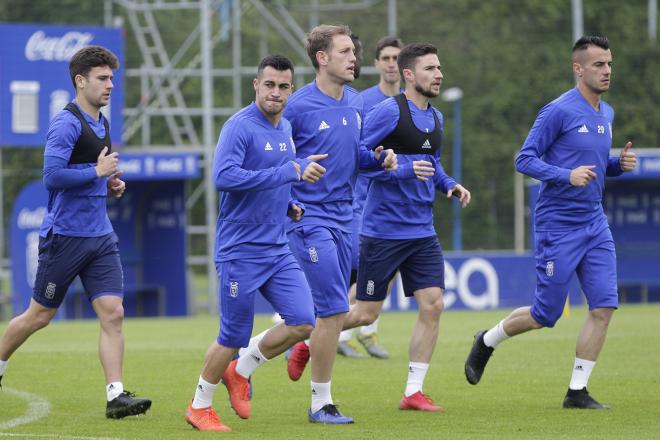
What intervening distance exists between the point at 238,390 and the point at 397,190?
78.4 inches

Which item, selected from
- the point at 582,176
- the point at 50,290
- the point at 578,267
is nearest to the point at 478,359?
the point at 578,267

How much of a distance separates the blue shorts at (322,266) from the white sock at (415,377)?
35.6 inches

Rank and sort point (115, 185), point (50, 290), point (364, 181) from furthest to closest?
1. point (364, 181)
2. point (115, 185)
3. point (50, 290)

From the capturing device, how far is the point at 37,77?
24.7 metres

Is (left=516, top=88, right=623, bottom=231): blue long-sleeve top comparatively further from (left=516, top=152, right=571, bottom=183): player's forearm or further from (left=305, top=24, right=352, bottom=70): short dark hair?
(left=305, top=24, right=352, bottom=70): short dark hair

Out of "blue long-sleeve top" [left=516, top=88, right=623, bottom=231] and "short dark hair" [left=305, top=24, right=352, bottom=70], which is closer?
"short dark hair" [left=305, top=24, right=352, bottom=70]

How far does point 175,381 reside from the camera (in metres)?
12.1

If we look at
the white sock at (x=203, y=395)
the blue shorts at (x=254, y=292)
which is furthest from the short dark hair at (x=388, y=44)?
the white sock at (x=203, y=395)

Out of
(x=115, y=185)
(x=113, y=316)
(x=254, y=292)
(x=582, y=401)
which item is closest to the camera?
(x=254, y=292)

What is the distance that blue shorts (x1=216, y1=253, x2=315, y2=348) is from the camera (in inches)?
351

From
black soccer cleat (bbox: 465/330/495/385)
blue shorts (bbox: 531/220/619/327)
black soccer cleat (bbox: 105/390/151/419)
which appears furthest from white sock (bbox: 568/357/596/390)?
black soccer cleat (bbox: 105/390/151/419)

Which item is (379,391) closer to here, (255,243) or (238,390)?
(238,390)

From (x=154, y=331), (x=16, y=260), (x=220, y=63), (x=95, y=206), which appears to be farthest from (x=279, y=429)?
(x=220, y=63)

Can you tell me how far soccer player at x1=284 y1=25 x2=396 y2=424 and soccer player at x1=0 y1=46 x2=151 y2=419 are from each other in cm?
129
